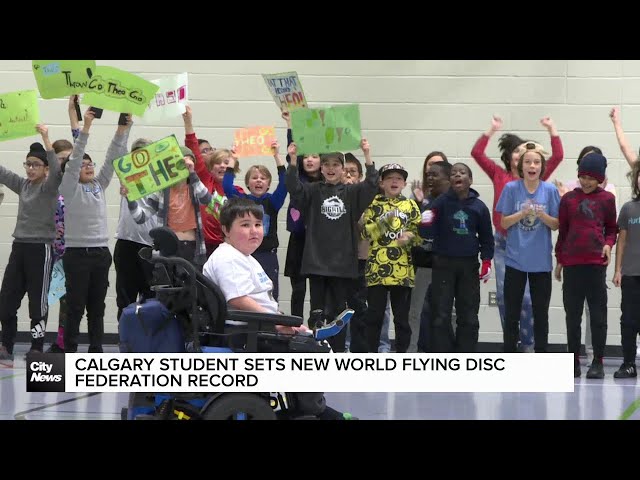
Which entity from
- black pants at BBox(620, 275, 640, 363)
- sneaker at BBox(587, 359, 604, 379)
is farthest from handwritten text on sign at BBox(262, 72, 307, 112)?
sneaker at BBox(587, 359, 604, 379)

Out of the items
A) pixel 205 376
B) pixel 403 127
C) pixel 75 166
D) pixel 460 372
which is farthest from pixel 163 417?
pixel 403 127

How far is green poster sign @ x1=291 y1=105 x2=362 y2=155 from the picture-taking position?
7047 mm

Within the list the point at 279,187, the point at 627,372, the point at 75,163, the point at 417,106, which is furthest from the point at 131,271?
the point at 627,372

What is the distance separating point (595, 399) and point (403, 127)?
3368 millimetres

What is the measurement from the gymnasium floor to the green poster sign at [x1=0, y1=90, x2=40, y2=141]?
5.60 feet

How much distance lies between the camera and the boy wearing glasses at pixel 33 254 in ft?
24.9

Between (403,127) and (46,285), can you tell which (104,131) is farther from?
(403,127)

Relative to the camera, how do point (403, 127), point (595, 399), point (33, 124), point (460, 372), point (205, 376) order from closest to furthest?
point (205, 376), point (460, 372), point (595, 399), point (33, 124), point (403, 127)

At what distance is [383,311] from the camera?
7.29 metres

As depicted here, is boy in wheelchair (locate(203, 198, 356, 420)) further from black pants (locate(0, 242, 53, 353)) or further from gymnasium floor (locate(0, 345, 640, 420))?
black pants (locate(0, 242, 53, 353))

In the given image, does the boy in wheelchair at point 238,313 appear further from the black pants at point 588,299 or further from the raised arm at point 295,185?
the black pants at point 588,299

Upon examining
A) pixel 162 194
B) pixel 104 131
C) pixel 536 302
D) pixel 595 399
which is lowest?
pixel 595 399

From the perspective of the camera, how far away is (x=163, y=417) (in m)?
4.47

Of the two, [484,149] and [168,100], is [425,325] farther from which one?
[168,100]
